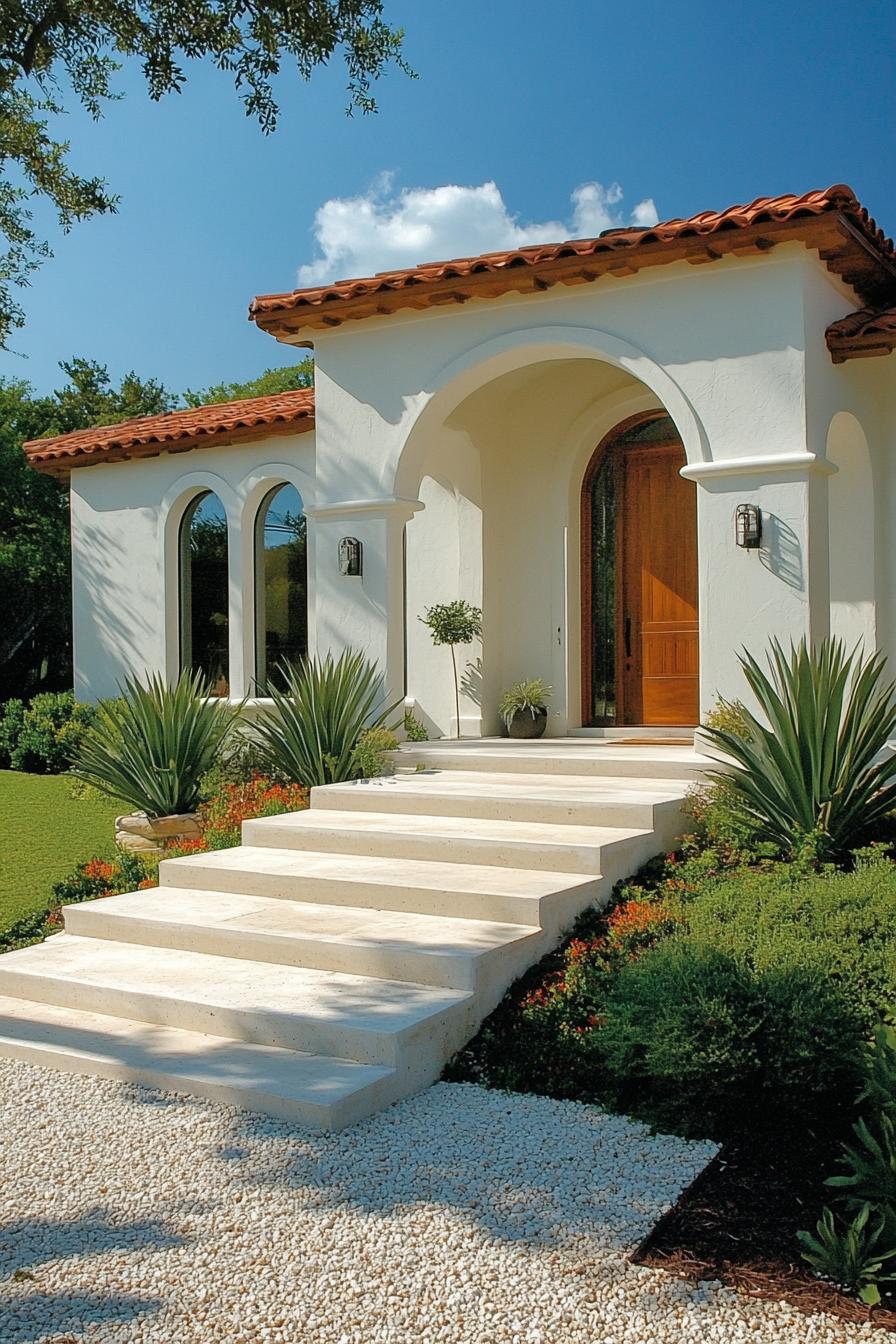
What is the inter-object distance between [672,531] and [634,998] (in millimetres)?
7165

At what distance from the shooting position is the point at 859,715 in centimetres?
670

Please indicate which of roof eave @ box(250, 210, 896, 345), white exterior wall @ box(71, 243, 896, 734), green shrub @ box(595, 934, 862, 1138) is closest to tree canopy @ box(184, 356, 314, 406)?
white exterior wall @ box(71, 243, 896, 734)

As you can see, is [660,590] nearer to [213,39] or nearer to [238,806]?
[238,806]

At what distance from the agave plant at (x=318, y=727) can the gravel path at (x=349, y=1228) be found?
460 cm

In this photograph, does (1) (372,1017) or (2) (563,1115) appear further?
(1) (372,1017)

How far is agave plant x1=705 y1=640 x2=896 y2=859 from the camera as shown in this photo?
21.7 ft

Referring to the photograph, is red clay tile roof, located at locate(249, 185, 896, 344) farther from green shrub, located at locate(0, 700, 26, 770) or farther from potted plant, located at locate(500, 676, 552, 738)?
green shrub, located at locate(0, 700, 26, 770)

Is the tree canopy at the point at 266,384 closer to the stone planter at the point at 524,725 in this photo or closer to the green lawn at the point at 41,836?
the green lawn at the point at 41,836

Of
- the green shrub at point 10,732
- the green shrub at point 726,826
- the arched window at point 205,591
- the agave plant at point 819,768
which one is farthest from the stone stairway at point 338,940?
the green shrub at point 10,732

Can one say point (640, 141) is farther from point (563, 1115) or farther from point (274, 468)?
point (563, 1115)

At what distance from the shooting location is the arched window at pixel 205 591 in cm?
1437

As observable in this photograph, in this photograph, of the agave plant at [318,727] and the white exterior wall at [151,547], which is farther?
the white exterior wall at [151,547]

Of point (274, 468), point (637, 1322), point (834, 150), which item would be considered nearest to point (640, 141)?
point (834, 150)

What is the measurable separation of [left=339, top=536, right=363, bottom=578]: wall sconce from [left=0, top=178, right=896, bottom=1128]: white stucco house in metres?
0.06
